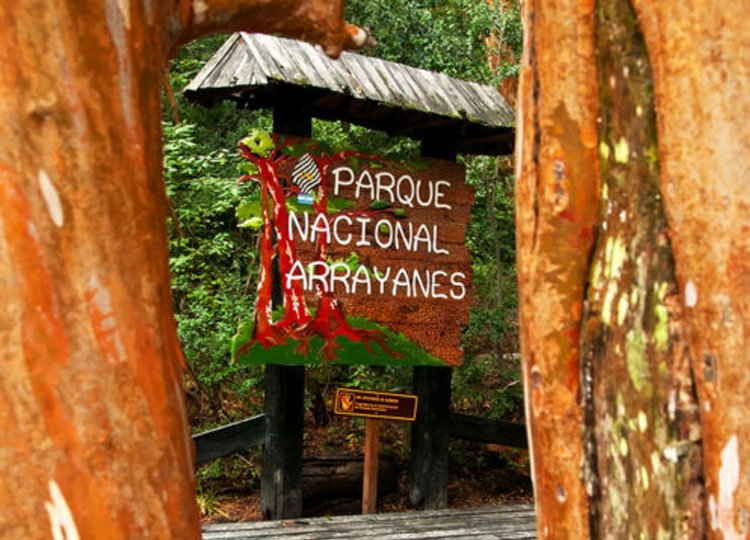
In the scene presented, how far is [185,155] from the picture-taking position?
31.7 ft

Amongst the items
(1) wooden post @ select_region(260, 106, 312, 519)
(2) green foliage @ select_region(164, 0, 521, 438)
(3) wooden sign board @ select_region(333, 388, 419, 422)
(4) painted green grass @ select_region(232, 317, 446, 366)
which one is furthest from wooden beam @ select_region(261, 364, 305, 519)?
(2) green foliage @ select_region(164, 0, 521, 438)

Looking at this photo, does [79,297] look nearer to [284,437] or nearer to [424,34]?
[284,437]

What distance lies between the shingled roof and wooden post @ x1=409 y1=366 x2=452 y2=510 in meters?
2.07

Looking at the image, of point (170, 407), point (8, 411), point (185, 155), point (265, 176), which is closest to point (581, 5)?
point (170, 407)

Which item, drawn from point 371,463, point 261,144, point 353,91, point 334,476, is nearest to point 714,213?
point 353,91

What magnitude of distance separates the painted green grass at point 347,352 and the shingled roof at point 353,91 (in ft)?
5.39

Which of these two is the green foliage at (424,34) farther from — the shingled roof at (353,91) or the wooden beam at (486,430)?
the wooden beam at (486,430)

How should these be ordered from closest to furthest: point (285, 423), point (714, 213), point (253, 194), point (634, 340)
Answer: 1. point (714, 213)
2. point (634, 340)
3. point (285, 423)
4. point (253, 194)

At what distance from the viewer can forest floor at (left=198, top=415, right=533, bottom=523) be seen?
8281 millimetres

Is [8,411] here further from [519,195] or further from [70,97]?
[519,195]

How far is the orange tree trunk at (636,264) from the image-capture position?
1.66m

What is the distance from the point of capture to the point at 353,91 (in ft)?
20.9

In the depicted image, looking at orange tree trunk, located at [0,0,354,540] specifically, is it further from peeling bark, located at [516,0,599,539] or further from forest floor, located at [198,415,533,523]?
forest floor, located at [198,415,533,523]

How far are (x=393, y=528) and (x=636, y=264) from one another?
207 inches
